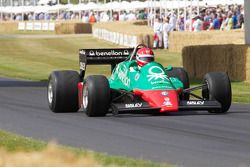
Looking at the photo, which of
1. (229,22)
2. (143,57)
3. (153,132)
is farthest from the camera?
(229,22)

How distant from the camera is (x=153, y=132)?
14.4m

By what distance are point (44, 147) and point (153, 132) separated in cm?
256

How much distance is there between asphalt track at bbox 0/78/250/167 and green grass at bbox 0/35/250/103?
482cm

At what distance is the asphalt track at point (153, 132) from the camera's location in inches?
456

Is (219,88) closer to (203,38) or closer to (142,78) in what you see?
(142,78)

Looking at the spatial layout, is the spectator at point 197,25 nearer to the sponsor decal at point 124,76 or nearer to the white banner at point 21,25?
the sponsor decal at point 124,76

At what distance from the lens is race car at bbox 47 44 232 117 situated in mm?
16484

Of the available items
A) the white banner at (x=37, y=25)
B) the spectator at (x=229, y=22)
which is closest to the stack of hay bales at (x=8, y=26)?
the white banner at (x=37, y=25)

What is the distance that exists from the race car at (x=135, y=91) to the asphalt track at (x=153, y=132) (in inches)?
8.4

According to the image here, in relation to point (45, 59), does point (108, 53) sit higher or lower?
higher

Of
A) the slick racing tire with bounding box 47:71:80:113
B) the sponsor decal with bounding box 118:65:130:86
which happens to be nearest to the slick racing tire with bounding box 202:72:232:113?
the sponsor decal with bounding box 118:65:130:86

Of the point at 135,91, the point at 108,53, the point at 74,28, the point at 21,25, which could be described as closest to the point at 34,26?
the point at 21,25

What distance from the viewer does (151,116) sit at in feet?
56.2

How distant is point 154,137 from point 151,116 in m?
3.38
